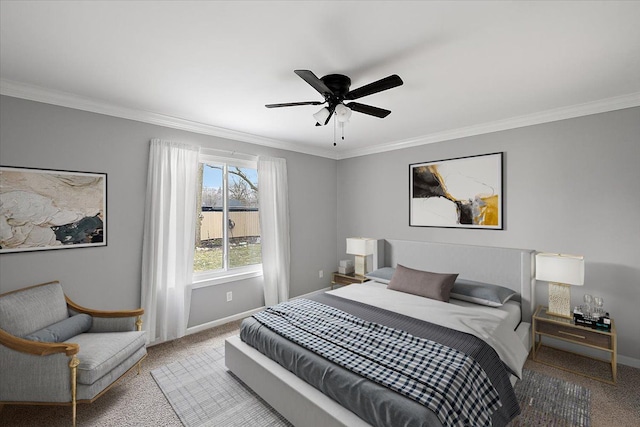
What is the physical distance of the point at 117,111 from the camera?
294cm

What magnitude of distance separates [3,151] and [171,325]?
2.27m

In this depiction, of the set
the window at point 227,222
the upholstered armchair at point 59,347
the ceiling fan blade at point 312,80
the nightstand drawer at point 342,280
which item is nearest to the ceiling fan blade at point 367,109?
the ceiling fan blade at point 312,80

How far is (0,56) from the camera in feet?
6.61

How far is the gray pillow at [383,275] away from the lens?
3767 mm

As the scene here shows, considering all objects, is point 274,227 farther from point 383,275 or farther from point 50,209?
point 50,209

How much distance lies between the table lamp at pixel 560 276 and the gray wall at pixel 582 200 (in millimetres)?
268

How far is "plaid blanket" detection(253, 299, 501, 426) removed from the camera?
1.58m

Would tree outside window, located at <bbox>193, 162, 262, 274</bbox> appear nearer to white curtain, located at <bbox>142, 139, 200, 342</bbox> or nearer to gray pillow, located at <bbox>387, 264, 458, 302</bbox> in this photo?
white curtain, located at <bbox>142, 139, 200, 342</bbox>

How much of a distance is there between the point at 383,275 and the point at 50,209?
3.66 meters

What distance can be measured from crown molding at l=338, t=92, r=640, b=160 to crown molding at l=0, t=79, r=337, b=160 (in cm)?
193

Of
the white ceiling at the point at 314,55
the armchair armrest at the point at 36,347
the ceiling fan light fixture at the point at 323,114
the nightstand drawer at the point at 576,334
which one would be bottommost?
the nightstand drawer at the point at 576,334

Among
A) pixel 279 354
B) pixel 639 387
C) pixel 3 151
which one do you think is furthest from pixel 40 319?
pixel 639 387

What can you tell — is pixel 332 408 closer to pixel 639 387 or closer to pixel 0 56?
pixel 639 387

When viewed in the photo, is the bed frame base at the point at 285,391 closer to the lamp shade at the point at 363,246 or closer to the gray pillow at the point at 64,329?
the gray pillow at the point at 64,329
